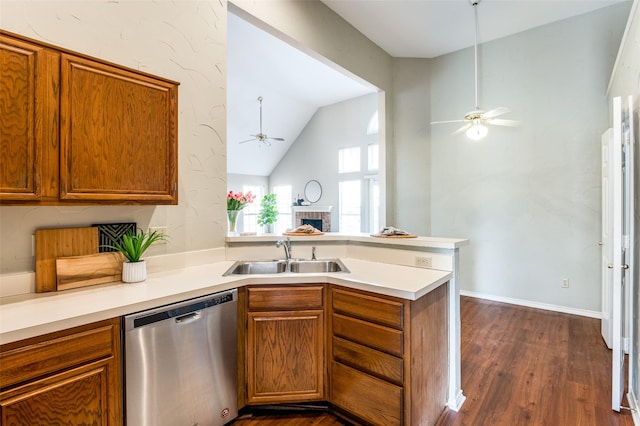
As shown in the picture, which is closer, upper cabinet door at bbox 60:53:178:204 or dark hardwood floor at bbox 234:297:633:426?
upper cabinet door at bbox 60:53:178:204

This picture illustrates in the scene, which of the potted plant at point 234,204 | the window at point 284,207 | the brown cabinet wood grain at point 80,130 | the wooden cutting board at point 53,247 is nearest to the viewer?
the brown cabinet wood grain at point 80,130

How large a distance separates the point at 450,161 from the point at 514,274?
1.81m

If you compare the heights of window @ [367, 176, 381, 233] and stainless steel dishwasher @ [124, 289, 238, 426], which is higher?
window @ [367, 176, 381, 233]

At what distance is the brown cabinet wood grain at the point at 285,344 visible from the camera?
1.95 m

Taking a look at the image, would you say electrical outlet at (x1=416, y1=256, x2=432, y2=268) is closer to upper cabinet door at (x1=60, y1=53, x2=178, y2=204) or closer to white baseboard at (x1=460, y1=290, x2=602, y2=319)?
upper cabinet door at (x1=60, y1=53, x2=178, y2=204)

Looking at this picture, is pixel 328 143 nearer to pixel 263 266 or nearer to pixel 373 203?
pixel 373 203

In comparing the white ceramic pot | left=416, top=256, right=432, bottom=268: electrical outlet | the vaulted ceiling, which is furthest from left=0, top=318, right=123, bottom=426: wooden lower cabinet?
the vaulted ceiling

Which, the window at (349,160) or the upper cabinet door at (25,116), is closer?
the upper cabinet door at (25,116)

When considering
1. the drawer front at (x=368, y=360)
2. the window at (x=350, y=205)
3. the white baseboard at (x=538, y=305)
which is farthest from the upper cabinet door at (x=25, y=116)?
the window at (x=350, y=205)

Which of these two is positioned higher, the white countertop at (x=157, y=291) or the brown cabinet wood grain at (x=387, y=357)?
the white countertop at (x=157, y=291)

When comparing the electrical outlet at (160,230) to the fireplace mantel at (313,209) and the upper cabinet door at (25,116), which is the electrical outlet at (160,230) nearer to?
the upper cabinet door at (25,116)

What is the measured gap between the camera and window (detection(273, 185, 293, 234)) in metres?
9.23

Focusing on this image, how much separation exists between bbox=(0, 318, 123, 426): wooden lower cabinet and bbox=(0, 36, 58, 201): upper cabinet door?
2.18ft

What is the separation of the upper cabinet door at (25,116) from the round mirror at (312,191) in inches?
275
